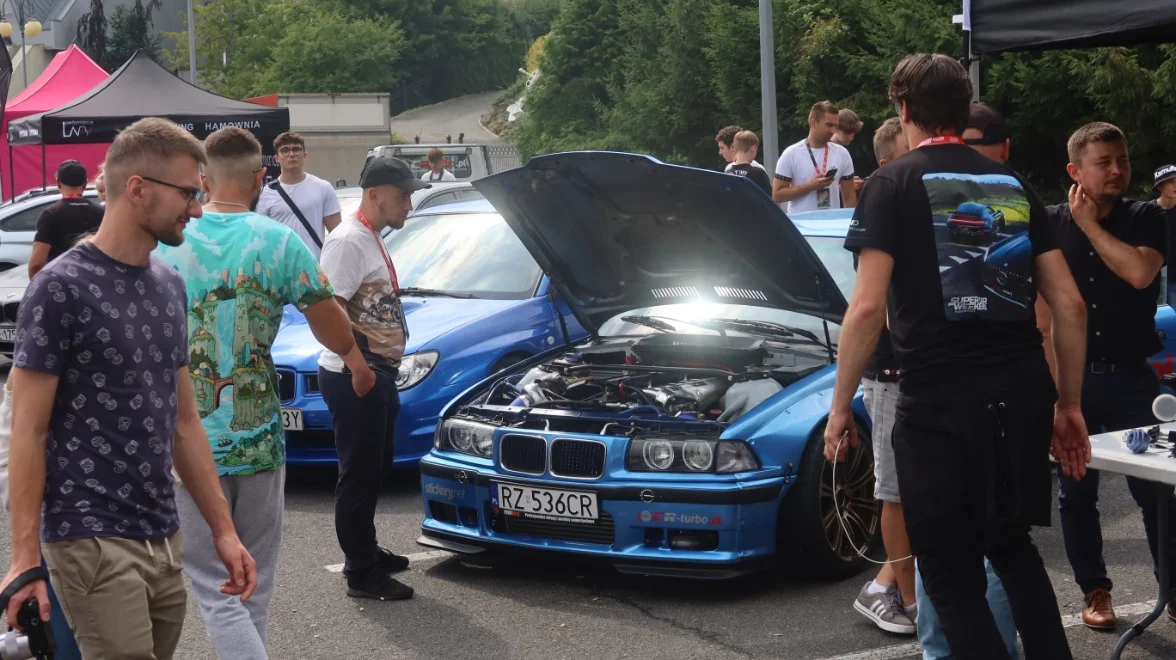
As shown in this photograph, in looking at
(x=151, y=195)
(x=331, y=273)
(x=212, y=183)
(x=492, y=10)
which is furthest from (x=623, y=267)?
(x=492, y=10)

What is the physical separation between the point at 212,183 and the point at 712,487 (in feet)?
7.17

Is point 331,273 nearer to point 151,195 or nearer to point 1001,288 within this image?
point 151,195

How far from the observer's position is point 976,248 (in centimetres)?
351

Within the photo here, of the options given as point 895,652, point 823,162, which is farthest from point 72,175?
point 823,162

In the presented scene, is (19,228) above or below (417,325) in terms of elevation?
above

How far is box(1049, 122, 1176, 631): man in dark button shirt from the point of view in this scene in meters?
4.86

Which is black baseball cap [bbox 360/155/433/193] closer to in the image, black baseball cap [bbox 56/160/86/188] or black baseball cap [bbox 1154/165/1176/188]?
black baseball cap [bbox 56/160/86/188]

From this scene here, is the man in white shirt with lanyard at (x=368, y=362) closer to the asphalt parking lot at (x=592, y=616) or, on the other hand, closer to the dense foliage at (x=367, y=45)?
the asphalt parking lot at (x=592, y=616)

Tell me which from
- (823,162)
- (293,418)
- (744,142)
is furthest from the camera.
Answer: (744,142)

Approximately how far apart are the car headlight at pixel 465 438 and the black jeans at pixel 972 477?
2423 mm

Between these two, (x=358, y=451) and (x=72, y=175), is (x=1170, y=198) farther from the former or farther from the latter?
(x=72, y=175)

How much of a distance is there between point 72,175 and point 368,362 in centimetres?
295

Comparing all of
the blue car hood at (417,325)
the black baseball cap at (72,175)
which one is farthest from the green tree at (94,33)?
the blue car hood at (417,325)

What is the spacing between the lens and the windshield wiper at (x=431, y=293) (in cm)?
798
